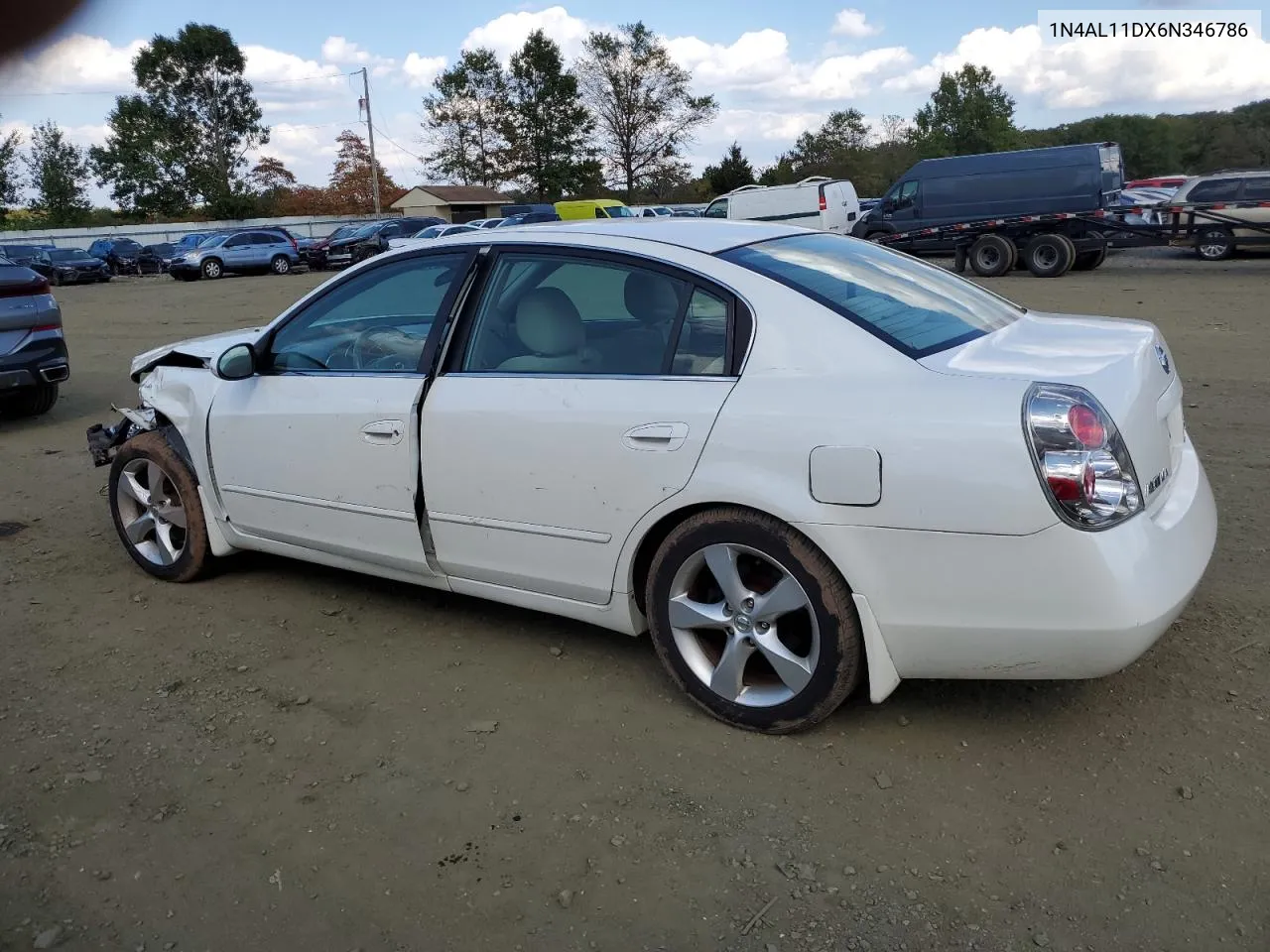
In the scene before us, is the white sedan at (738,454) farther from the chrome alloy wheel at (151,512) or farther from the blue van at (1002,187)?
the blue van at (1002,187)

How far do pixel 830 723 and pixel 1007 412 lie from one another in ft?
3.76

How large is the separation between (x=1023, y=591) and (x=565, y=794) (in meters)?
1.38

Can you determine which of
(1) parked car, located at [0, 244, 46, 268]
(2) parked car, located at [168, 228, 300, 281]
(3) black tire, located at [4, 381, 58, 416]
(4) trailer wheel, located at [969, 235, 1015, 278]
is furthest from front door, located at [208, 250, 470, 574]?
(1) parked car, located at [0, 244, 46, 268]

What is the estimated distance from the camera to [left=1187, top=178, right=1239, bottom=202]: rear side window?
66.4 feet

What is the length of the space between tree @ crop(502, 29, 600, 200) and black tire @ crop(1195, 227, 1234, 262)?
52.5 metres

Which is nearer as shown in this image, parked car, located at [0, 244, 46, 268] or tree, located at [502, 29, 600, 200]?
parked car, located at [0, 244, 46, 268]

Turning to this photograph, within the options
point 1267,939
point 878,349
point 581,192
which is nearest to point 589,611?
point 878,349

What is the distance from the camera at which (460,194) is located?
6550cm

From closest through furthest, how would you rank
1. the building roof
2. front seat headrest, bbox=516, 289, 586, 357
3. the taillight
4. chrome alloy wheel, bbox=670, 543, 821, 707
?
the taillight, chrome alloy wheel, bbox=670, 543, 821, 707, front seat headrest, bbox=516, 289, 586, 357, the building roof

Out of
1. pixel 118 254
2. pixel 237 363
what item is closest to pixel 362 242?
pixel 118 254

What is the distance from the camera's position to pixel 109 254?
37.9 meters

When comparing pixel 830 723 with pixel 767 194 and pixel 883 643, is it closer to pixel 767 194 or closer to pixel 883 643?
pixel 883 643

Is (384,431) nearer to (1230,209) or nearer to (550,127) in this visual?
(1230,209)

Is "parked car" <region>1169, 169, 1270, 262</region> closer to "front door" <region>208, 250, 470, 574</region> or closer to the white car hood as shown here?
the white car hood
